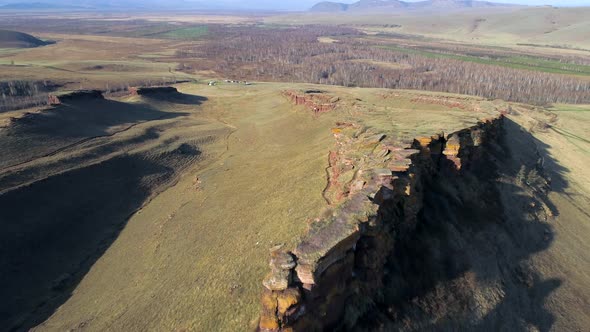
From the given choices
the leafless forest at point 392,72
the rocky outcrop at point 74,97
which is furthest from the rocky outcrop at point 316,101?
the leafless forest at point 392,72

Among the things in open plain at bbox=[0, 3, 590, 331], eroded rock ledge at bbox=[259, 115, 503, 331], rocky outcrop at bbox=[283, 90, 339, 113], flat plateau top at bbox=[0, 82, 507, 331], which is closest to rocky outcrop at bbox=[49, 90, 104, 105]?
open plain at bbox=[0, 3, 590, 331]

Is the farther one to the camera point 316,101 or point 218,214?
point 316,101

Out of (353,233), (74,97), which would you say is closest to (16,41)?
(74,97)

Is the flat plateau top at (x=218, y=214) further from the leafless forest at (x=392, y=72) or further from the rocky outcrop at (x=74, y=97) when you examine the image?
the leafless forest at (x=392, y=72)

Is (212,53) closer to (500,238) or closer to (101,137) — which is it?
(101,137)

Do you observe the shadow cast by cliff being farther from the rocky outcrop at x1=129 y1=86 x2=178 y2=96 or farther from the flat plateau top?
the rocky outcrop at x1=129 y1=86 x2=178 y2=96

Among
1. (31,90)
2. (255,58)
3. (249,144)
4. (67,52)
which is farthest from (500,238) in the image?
(67,52)

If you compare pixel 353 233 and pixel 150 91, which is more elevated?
pixel 353 233

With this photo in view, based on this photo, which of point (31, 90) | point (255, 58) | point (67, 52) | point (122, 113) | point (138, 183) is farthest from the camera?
point (255, 58)

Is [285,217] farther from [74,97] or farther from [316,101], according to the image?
[74,97]
